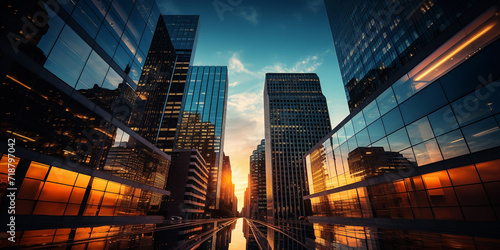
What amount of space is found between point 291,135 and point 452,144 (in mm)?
94761

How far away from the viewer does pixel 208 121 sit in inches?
5704

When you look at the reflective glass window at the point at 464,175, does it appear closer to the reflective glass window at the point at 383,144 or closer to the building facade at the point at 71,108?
the reflective glass window at the point at 383,144

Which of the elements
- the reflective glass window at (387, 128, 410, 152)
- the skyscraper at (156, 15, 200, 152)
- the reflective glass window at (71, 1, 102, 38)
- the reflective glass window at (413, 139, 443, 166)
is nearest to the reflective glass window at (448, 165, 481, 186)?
the reflective glass window at (413, 139, 443, 166)

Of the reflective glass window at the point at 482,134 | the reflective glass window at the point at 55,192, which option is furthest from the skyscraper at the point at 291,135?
the reflective glass window at the point at 55,192

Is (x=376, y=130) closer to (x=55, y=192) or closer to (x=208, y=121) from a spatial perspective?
(x=55, y=192)

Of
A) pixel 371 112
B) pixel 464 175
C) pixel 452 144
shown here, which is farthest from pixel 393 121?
pixel 464 175

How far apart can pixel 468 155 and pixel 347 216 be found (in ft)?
63.8

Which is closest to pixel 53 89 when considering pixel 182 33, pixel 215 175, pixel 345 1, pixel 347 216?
pixel 347 216

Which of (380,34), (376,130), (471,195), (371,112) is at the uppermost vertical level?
(380,34)

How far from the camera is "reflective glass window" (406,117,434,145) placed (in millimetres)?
16984

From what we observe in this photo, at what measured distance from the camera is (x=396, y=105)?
20609mm

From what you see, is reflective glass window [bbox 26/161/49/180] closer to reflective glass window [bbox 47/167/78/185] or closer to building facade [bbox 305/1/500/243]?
reflective glass window [bbox 47/167/78/185]

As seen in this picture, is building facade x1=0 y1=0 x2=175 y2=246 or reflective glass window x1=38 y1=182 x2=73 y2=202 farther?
reflective glass window x1=38 y1=182 x2=73 y2=202

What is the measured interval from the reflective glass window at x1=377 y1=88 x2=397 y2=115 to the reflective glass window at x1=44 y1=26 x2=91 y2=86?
34.0 meters
